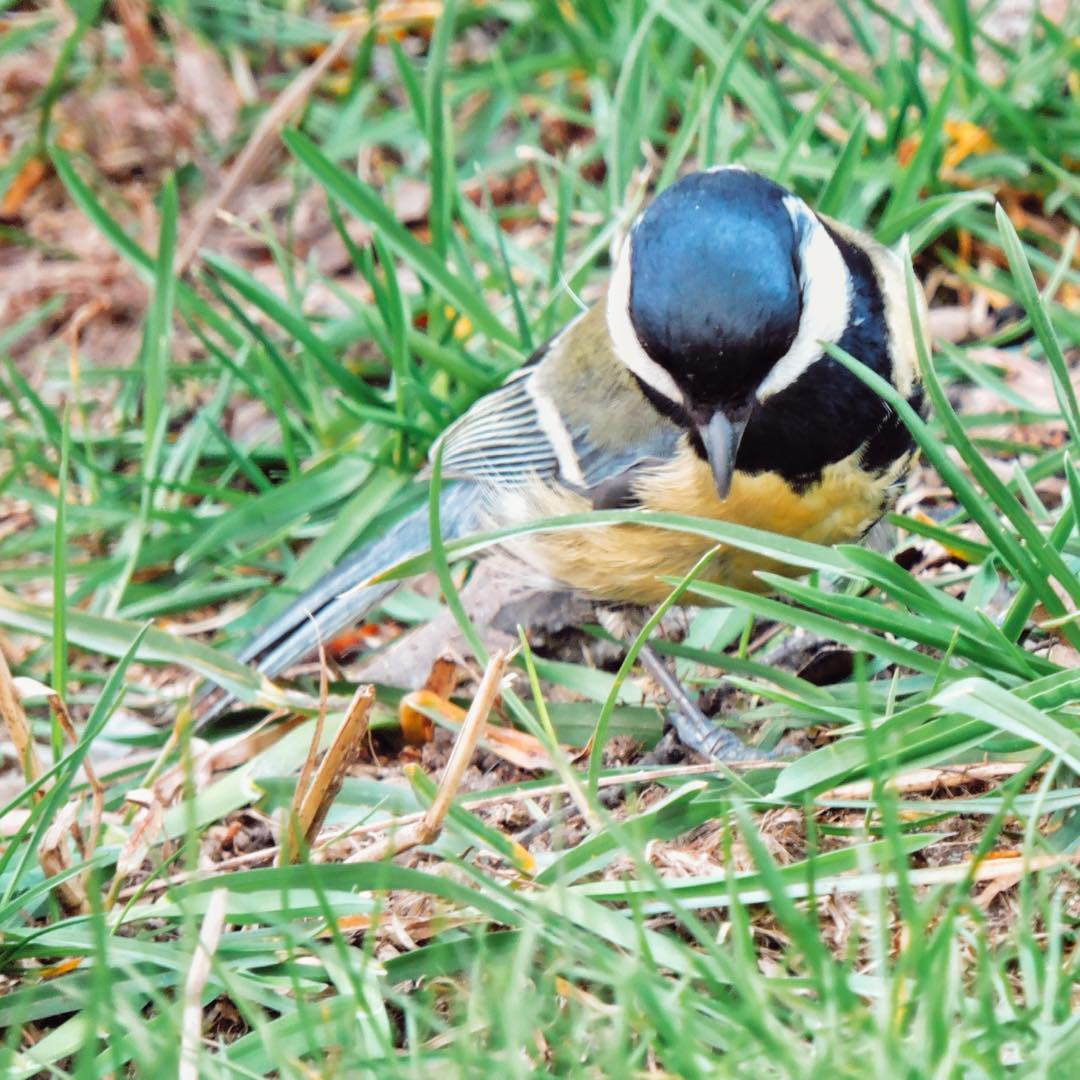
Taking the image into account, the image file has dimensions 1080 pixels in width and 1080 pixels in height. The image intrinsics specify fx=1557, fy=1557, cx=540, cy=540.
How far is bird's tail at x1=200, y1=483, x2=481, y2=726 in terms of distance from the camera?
297 cm

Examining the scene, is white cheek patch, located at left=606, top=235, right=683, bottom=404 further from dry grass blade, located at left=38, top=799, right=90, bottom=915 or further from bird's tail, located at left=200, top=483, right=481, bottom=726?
dry grass blade, located at left=38, top=799, right=90, bottom=915

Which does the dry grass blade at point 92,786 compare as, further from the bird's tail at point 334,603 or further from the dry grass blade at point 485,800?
the bird's tail at point 334,603

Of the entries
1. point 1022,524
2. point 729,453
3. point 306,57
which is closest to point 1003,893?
point 1022,524

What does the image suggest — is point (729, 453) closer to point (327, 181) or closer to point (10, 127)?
point (327, 181)

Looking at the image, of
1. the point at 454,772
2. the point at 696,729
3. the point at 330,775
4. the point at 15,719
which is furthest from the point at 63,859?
the point at 696,729

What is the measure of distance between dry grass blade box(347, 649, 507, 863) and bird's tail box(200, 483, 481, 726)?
0.84m

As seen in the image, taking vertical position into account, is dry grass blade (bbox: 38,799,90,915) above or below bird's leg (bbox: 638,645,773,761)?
below

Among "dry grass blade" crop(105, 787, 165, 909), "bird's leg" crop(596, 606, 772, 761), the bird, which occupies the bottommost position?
"dry grass blade" crop(105, 787, 165, 909)

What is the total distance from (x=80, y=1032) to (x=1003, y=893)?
1.16m

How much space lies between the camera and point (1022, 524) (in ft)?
6.63

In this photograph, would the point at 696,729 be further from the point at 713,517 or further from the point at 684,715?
the point at 713,517

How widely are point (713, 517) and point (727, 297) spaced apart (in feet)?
1.54

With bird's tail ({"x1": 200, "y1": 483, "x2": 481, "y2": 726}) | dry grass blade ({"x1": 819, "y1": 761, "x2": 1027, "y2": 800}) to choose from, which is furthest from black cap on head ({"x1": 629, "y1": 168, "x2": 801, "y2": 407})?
bird's tail ({"x1": 200, "y1": 483, "x2": 481, "y2": 726})

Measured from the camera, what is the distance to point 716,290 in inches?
87.5
